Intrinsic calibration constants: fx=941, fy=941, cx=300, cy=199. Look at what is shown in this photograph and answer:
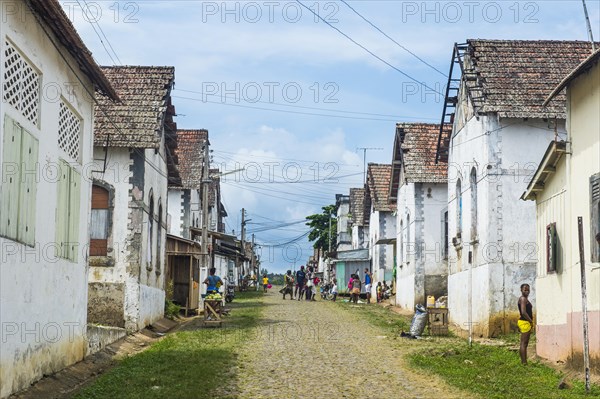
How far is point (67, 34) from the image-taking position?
15.6m

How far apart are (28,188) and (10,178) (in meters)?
1.08

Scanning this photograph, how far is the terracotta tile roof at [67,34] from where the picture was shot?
14.1m

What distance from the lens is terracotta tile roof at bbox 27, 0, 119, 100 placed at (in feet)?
46.3

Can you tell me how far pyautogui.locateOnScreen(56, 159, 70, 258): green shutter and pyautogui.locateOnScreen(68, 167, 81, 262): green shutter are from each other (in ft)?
0.92

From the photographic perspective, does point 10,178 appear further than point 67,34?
No

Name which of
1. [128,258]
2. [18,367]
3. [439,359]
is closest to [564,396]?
[439,359]

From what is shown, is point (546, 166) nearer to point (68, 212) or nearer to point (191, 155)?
point (68, 212)

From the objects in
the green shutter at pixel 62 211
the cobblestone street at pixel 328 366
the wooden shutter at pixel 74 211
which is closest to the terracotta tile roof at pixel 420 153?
the cobblestone street at pixel 328 366

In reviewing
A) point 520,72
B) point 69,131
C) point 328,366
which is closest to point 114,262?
point 69,131

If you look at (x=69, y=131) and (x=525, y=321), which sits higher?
(x=69, y=131)

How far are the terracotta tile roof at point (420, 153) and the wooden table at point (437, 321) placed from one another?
40.3ft

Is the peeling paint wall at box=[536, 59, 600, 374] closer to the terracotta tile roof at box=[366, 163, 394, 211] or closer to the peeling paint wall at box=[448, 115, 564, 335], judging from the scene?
the peeling paint wall at box=[448, 115, 564, 335]

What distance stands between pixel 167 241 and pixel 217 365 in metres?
16.1

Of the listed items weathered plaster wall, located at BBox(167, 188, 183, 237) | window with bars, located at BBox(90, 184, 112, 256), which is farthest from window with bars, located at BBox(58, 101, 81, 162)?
weathered plaster wall, located at BBox(167, 188, 183, 237)
